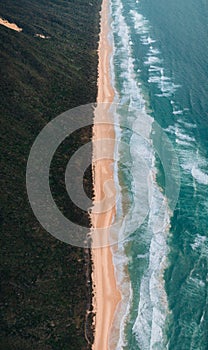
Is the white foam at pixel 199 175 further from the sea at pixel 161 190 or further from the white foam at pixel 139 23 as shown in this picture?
the white foam at pixel 139 23

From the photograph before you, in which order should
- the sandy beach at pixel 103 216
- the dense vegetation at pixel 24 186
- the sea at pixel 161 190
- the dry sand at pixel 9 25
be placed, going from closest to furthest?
the dense vegetation at pixel 24 186, the sandy beach at pixel 103 216, the sea at pixel 161 190, the dry sand at pixel 9 25

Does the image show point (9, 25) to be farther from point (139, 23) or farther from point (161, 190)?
point (161, 190)

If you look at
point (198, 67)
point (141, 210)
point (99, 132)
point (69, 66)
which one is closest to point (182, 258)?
point (141, 210)

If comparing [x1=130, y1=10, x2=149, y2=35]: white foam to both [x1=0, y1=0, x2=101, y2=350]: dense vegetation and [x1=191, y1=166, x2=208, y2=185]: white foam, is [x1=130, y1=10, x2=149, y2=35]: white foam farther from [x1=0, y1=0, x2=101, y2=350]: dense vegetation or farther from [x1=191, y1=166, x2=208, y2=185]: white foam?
[x1=191, y1=166, x2=208, y2=185]: white foam

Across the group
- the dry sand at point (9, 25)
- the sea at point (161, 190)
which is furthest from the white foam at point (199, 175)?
the dry sand at point (9, 25)

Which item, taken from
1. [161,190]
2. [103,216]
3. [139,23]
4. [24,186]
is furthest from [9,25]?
[103,216]

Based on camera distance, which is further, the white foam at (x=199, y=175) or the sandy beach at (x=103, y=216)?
the white foam at (x=199, y=175)
